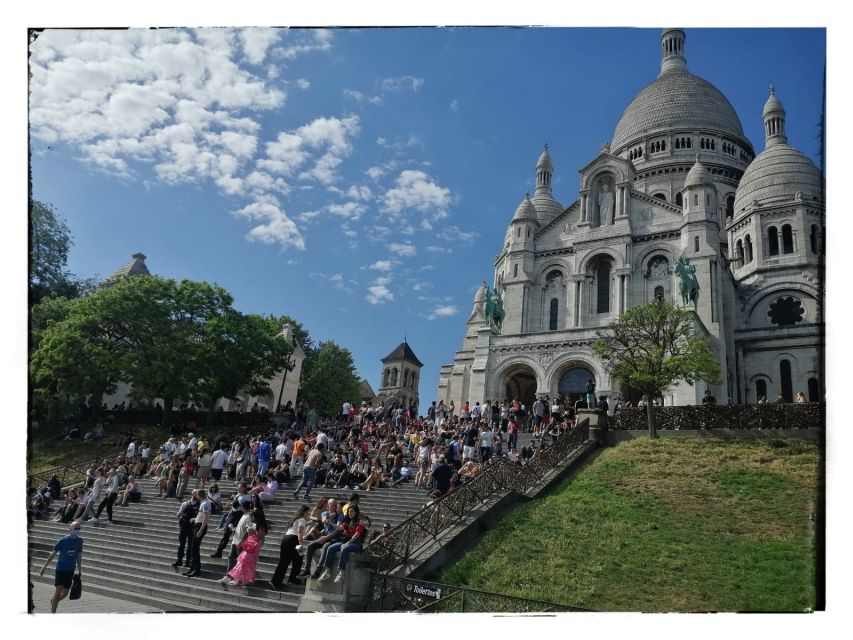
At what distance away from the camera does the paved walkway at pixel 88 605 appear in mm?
12359

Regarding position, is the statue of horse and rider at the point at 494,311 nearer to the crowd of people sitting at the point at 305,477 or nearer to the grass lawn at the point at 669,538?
the crowd of people sitting at the point at 305,477

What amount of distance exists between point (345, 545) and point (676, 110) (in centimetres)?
5893

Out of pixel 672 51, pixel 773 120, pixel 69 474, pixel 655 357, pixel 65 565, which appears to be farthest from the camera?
pixel 672 51

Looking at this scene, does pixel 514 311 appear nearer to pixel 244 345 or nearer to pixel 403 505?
pixel 244 345

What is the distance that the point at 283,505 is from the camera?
18.6 m

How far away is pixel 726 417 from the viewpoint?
2283 cm

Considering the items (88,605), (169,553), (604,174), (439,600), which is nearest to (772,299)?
(604,174)

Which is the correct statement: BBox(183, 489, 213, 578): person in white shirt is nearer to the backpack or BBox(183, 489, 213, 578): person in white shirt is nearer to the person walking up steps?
the backpack

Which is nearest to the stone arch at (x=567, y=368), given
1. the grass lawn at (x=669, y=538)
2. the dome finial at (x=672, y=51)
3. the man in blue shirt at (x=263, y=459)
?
the grass lawn at (x=669, y=538)

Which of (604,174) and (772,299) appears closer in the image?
(772,299)

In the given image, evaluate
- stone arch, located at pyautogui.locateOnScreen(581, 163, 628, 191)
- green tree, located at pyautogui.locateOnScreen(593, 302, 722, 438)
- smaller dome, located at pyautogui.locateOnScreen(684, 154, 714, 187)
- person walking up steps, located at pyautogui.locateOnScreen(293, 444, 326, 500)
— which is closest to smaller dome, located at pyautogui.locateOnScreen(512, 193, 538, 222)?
stone arch, located at pyautogui.locateOnScreen(581, 163, 628, 191)

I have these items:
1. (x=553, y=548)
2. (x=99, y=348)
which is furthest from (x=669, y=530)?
(x=99, y=348)

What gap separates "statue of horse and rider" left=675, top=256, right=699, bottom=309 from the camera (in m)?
35.8

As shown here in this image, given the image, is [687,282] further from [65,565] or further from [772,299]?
[65,565]
